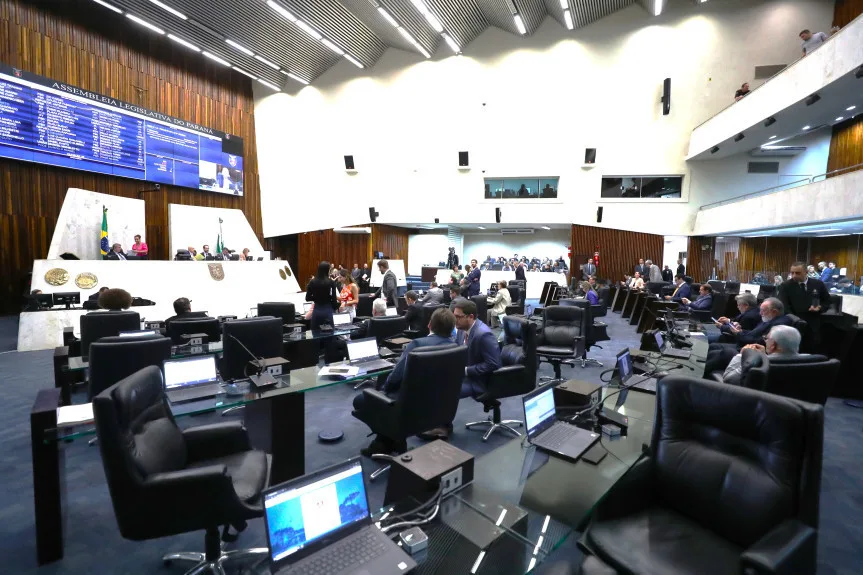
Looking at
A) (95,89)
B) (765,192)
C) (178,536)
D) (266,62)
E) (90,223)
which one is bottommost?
(178,536)

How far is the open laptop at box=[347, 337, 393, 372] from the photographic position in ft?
10.3

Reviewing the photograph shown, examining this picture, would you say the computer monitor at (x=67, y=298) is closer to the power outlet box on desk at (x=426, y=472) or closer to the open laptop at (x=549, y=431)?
the power outlet box on desk at (x=426, y=472)

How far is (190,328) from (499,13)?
13.2 metres

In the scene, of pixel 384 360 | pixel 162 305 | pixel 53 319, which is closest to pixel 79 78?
pixel 162 305

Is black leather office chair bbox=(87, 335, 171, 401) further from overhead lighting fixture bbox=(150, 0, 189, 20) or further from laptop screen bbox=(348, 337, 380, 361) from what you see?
overhead lighting fixture bbox=(150, 0, 189, 20)

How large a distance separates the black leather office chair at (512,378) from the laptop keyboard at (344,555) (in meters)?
2.14

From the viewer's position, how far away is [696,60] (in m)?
13.1

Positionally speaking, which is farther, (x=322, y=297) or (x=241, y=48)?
(x=241, y=48)

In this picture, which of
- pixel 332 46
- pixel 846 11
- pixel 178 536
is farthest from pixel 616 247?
pixel 178 536

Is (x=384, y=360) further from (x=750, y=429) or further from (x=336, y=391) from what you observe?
(x=750, y=429)

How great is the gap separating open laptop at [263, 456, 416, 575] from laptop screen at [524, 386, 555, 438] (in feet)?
2.83

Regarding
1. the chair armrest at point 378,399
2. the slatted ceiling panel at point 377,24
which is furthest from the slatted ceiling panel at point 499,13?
the chair armrest at point 378,399

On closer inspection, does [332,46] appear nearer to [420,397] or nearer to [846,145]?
[420,397]

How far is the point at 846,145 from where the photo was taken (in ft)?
36.9
